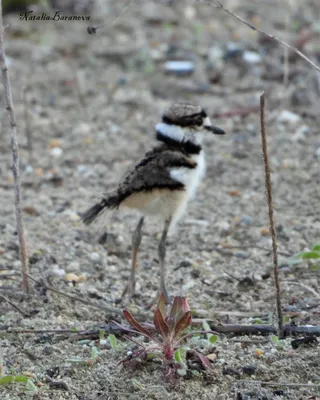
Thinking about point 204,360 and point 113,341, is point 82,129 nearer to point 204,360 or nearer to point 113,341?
point 113,341

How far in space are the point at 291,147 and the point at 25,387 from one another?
11.4 feet

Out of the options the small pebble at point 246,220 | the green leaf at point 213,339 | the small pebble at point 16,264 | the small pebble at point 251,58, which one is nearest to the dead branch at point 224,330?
the green leaf at point 213,339

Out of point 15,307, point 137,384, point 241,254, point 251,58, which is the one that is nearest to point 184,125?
point 241,254

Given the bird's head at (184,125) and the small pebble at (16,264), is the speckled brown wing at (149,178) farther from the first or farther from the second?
the small pebble at (16,264)

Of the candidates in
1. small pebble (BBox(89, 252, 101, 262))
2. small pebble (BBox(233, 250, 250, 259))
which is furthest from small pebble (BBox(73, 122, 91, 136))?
small pebble (BBox(233, 250, 250, 259))

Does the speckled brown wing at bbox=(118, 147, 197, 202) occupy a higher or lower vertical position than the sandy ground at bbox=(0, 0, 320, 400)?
higher

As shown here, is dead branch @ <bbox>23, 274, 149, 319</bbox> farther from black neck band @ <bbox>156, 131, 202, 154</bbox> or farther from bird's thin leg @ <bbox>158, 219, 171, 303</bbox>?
black neck band @ <bbox>156, 131, 202, 154</bbox>

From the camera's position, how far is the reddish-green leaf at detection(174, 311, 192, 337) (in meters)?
3.32

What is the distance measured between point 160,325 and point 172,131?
1295 millimetres

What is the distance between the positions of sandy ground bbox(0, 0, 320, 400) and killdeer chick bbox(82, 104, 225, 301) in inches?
14.8

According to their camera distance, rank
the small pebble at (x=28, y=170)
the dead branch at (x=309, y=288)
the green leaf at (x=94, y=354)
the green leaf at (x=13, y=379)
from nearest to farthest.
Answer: the green leaf at (x=13, y=379) < the green leaf at (x=94, y=354) < the dead branch at (x=309, y=288) < the small pebble at (x=28, y=170)

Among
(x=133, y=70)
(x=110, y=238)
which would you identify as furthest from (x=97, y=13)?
(x=110, y=238)

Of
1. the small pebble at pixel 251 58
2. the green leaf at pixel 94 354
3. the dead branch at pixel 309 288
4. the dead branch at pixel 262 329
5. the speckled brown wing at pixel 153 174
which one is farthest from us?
the small pebble at pixel 251 58

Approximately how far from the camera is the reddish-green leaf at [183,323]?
3322 mm
